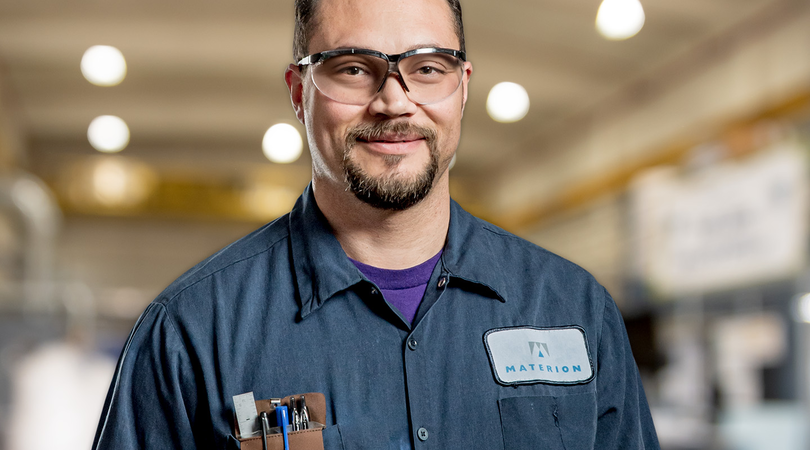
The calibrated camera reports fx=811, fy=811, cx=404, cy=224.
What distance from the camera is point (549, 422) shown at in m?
1.27

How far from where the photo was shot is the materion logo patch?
4.17 ft

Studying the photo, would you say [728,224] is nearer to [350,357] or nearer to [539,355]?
[539,355]

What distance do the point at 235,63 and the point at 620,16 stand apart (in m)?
3.78

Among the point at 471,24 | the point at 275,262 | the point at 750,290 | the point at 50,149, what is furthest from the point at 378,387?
the point at 50,149

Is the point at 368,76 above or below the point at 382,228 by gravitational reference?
above

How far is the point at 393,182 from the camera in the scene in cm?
126

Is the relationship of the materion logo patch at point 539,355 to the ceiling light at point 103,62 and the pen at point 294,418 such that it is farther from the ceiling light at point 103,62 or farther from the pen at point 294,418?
the ceiling light at point 103,62

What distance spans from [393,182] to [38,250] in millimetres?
4200

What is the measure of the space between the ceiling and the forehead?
463 cm

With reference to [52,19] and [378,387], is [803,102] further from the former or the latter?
[52,19]

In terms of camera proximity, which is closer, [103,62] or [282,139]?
[103,62]

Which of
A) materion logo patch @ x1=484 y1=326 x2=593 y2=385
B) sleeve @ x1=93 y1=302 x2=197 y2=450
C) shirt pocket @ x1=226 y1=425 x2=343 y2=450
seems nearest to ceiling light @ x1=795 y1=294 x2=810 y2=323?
materion logo patch @ x1=484 y1=326 x2=593 y2=385

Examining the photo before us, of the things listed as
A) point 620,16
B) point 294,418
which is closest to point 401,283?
point 294,418

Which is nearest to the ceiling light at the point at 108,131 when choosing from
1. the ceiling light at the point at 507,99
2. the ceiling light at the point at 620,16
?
the ceiling light at the point at 507,99
